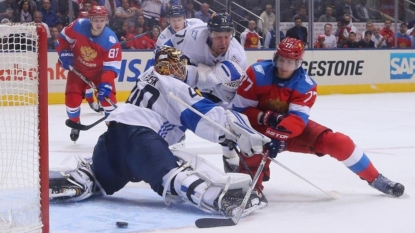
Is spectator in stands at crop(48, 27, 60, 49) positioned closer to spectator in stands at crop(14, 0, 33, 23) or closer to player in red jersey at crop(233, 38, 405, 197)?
spectator in stands at crop(14, 0, 33, 23)

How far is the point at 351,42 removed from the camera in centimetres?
1035

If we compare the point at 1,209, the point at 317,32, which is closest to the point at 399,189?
→ the point at 1,209

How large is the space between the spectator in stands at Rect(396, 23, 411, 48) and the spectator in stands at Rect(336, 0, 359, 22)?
2.13ft

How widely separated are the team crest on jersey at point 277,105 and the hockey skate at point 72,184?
89 centimetres

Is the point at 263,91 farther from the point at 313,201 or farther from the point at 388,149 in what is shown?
the point at 388,149

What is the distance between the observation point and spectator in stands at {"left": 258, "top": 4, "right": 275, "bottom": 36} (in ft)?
32.2

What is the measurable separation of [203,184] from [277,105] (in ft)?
2.25

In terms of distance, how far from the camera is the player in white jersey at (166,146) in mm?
3072

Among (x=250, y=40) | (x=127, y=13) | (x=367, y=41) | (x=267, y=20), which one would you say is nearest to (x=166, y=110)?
(x=127, y=13)

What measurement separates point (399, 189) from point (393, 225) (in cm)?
57

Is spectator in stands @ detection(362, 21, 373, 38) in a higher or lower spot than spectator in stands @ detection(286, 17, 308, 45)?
lower

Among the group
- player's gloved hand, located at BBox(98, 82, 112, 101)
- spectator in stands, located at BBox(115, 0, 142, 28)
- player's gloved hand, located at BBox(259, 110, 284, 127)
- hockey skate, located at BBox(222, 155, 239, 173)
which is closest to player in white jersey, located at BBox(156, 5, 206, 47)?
player's gloved hand, located at BBox(98, 82, 112, 101)

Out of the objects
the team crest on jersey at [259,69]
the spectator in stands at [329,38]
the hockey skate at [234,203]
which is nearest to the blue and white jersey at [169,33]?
the team crest on jersey at [259,69]

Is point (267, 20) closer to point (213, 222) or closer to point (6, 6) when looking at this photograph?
point (6, 6)
